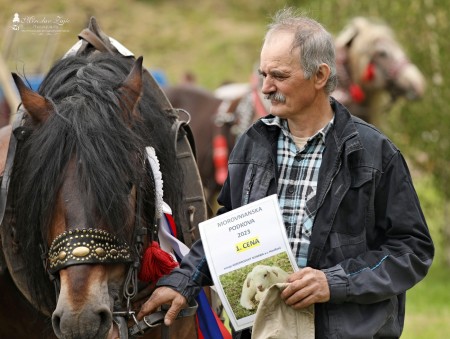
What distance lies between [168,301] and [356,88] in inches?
270

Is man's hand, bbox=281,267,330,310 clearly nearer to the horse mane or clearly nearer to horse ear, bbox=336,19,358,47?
the horse mane

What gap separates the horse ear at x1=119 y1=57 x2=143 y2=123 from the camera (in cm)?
367

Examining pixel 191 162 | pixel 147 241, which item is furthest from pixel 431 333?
pixel 147 241

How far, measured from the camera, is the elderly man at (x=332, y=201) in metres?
3.24

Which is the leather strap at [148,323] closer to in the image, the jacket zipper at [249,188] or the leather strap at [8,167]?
the jacket zipper at [249,188]

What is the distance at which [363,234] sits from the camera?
3.32 m

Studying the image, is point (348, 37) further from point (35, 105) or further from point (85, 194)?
point (85, 194)

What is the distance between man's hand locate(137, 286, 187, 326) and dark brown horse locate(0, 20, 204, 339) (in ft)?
0.23

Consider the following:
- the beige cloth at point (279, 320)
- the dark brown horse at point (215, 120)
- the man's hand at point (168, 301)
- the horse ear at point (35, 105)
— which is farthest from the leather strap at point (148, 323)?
the dark brown horse at point (215, 120)

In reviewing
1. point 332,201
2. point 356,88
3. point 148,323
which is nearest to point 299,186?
point 332,201

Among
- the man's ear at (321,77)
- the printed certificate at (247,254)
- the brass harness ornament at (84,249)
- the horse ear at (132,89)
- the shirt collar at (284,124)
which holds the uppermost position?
the horse ear at (132,89)

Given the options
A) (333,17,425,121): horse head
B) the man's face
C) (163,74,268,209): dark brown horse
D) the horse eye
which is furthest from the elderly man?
(333,17,425,121): horse head

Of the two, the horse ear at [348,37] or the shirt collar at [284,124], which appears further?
the horse ear at [348,37]

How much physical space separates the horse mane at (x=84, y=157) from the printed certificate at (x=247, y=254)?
332 millimetres
